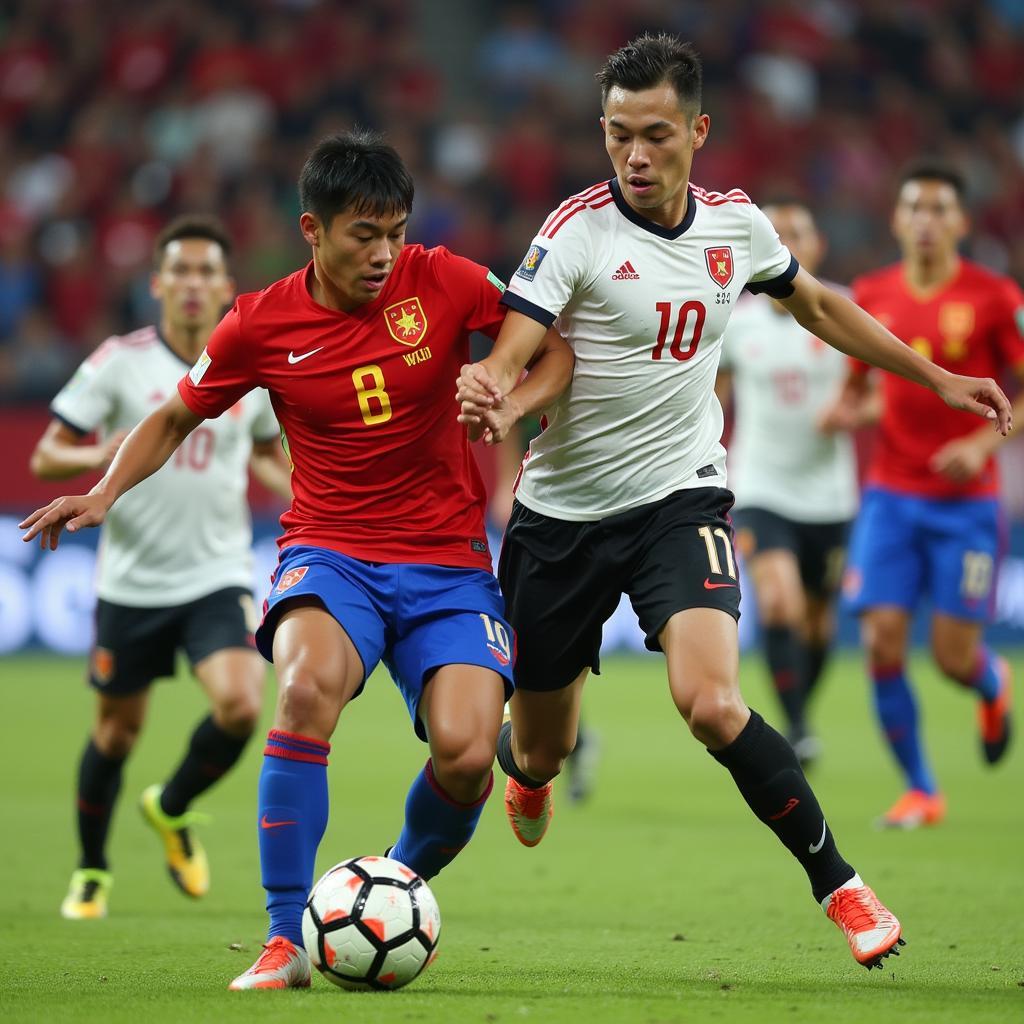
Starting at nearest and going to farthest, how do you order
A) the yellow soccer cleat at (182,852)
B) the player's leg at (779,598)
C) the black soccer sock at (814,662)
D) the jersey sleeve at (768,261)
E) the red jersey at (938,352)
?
the jersey sleeve at (768,261), the yellow soccer cleat at (182,852), the red jersey at (938,352), the player's leg at (779,598), the black soccer sock at (814,662)

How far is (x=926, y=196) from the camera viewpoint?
8.54 meters

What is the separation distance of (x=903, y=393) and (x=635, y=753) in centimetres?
334

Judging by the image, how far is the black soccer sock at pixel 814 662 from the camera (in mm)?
Result: 10242

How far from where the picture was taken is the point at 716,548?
5133mm

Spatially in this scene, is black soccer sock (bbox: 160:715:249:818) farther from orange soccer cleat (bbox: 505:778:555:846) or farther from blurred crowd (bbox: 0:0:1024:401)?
blurred crowd (bbox: 0:0:1024:401)

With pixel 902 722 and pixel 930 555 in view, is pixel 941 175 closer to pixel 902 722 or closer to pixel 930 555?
pixel 930 555

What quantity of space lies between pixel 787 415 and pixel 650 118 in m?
5.21

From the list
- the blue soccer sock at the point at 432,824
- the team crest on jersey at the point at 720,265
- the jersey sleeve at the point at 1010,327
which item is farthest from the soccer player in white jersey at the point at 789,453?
the blue soccer sock at the point at 432,824

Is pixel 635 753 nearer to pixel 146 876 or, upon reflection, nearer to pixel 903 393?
pixel 903 393

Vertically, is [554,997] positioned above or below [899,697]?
above

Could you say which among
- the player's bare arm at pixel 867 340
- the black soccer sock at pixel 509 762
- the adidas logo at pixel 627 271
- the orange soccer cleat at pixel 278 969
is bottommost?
the black soccer sock at pixel 509 762

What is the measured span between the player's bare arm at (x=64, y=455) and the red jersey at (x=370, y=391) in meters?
1.63

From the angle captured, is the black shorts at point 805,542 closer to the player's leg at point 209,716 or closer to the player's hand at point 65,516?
the player's leg at point 209,716

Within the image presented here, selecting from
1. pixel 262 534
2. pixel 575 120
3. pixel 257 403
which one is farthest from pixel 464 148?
pixel 257 403
